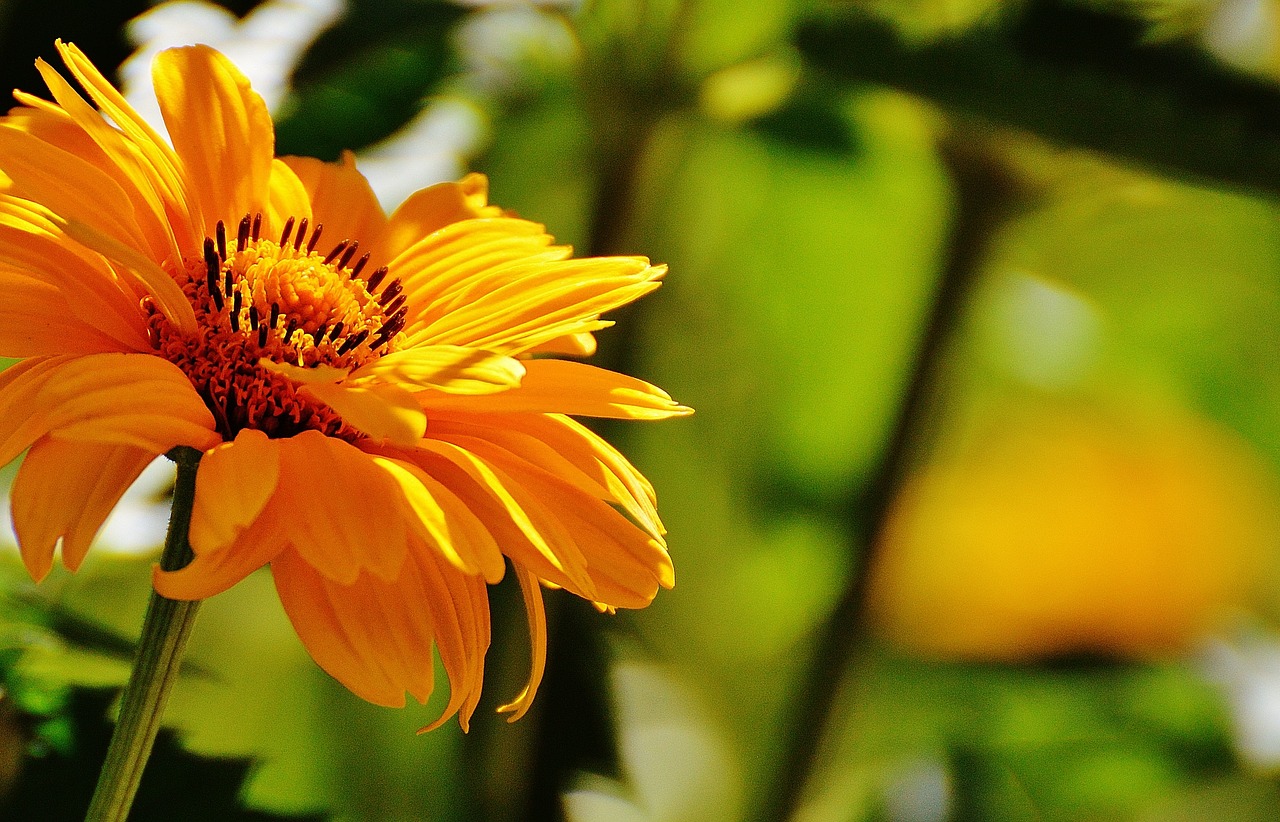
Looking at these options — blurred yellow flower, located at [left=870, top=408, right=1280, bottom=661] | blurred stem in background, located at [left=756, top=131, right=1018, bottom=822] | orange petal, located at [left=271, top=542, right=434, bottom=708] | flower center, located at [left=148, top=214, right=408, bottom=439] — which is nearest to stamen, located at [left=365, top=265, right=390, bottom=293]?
flower center, located at [left=148, top=214, right=408, bottom=439]

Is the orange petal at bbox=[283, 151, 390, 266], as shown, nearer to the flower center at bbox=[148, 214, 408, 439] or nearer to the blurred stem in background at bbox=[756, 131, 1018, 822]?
the flower center at bbox=[148, 214, 408, 439]

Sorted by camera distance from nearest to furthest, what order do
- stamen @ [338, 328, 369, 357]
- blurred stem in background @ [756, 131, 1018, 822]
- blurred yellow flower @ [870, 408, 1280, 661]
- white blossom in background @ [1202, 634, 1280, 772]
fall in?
stamen @ [338, 328, 369, 357]
blurred stem in background @ [756, 131, 1018, 822]
white blossom in background @ [1202, 634, 1280, 772]
blurred yellow flower @ [870, 408, 1280, 661]

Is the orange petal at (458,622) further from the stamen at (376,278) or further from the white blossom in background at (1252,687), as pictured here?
the white blossom in background at (1252,687)

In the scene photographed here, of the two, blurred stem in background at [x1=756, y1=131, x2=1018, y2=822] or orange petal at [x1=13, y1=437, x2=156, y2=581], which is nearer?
orange petal at [x1=13, y1=437, x2=156, y2=581]

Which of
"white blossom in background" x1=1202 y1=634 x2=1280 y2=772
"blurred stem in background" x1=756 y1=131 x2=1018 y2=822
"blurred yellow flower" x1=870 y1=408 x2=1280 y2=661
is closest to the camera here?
"blurred stem in background" x1=756 y1=131 x2=1018 y2=822

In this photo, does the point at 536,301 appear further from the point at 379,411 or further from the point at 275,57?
the point at 275,57

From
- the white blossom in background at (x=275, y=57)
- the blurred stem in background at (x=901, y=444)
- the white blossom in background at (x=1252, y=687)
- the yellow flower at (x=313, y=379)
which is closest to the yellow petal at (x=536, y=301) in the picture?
the yellow flower at (x=313, y=379)
